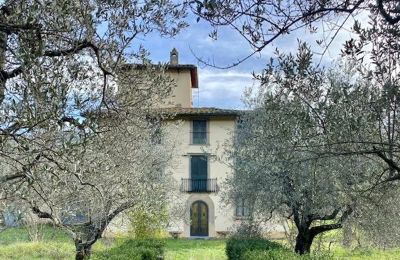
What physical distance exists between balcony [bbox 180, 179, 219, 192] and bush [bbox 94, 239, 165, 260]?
58.3 feet

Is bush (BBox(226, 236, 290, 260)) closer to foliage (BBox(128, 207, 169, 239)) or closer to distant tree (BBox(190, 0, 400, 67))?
foliage (BBox(128, 207, 169, 239))

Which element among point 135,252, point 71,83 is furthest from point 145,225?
point 71,83

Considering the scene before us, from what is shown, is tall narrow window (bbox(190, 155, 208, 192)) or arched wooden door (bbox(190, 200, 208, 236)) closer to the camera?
arched wooden door (bbox(190, 200, 208, 236))

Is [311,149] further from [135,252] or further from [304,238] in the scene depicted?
[304,238]

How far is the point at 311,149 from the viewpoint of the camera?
675cm

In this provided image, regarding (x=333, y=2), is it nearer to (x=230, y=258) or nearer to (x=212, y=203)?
(x=230, y=258)

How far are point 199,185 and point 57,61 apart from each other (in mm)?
28429

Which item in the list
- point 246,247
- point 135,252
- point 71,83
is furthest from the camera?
point 246,247

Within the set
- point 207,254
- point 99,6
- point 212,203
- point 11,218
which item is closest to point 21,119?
point 99,6

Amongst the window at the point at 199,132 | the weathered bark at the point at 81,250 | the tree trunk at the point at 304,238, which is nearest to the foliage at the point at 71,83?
the weathered bark at the point at 81,250

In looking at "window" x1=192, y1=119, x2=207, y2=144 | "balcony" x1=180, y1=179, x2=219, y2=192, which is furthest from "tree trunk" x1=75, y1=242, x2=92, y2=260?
"window" x1=192, y1=119, x2=207, y2=144

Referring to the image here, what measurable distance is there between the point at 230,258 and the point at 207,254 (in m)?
5.98

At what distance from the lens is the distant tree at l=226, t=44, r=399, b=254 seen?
452cm

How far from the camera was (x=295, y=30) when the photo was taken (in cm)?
357
